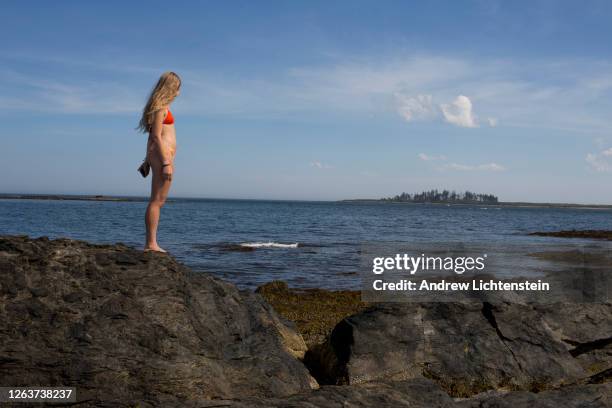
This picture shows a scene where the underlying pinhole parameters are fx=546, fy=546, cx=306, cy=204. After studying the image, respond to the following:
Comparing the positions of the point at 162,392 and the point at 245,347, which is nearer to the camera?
the point at 162,392

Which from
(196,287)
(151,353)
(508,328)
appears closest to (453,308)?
(508,328)

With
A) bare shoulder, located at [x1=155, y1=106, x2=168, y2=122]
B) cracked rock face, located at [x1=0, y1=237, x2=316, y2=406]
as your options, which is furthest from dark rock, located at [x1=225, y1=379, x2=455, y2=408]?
bare shoulder, located at [x1=155, y1=106, x2=168, y2=122]

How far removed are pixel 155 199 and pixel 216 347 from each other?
7.95 ft

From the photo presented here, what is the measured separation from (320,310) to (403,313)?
8809 mm

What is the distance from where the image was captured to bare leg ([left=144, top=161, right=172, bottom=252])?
7746 millimetres

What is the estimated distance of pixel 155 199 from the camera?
791 centimetres

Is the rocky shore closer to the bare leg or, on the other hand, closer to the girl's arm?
the bare leg

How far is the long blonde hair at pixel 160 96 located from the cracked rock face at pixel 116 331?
1771mm

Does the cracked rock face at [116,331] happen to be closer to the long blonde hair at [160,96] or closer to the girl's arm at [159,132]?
the girl's arm at [159,132]

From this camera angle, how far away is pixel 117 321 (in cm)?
605

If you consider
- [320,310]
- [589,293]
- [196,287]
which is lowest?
[320,310]

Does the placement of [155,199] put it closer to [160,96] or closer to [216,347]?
[160,96]

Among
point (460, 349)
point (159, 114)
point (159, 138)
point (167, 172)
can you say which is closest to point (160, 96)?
point (159, 114)

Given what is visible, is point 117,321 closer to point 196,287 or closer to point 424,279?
point 196,287
